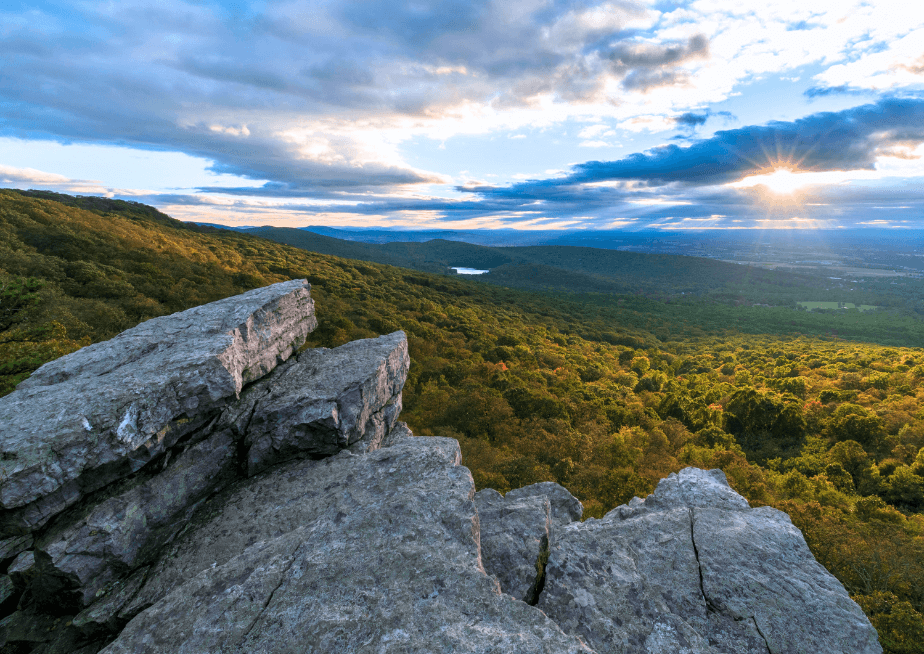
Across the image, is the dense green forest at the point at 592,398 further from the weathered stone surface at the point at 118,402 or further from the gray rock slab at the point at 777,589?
the weathered stone surface at the point at 118,402

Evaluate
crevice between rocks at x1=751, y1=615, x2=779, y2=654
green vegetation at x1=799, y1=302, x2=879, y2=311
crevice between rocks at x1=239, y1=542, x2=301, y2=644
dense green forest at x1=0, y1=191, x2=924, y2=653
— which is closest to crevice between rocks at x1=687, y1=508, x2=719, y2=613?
crevice between rocks at x1=751, y1=615, x2=779, y2=654

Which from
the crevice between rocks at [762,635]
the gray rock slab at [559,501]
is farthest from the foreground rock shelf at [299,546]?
the gray rock slab at [559,501]

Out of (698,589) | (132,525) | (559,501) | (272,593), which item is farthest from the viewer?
(559,501)

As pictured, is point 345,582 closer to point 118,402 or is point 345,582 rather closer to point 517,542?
point 517,542

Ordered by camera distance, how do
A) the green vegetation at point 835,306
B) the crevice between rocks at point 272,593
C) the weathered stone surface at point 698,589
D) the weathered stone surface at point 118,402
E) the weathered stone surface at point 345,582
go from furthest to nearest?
the green vegetation at point 835,306 → the weathered stone surface at point 698,589 → the weathered stone surface at point 118,402 → the crevice between rocks at point 272,593 → the weathered stone surface at point 345,582

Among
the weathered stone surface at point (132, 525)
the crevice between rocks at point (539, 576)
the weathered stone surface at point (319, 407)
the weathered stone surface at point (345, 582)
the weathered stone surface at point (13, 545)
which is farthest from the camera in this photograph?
the weathered stone surface at point (319, 407)

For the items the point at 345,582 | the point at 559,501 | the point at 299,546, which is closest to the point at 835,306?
the point at 559,501
